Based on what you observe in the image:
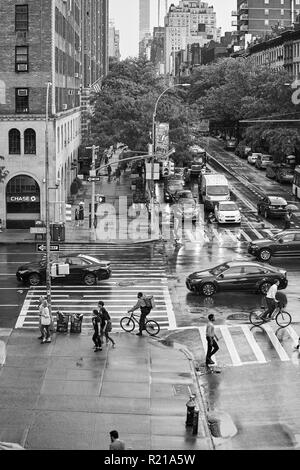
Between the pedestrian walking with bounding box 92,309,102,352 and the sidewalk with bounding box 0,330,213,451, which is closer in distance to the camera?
the sidewalk with bounding box 0,330,213,451

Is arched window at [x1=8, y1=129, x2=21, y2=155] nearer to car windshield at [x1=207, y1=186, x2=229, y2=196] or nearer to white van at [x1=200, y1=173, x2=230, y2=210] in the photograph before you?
white van at [x1=200, y1=173, x2=230, y2=210]

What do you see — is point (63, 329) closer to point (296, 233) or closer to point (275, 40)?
point (296, 233)

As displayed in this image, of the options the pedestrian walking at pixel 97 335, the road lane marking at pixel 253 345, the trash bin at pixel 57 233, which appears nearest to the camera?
the road lane marking at pixel 253 345

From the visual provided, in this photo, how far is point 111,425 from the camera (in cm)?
1878

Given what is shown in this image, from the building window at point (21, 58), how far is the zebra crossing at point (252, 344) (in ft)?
103

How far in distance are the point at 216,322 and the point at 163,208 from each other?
112 ft

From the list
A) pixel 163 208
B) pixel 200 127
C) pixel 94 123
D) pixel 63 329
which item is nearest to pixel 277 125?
pixel 94 123

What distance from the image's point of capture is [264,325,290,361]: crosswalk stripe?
24.4 m

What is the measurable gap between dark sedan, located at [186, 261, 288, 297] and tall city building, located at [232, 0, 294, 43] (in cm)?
15286

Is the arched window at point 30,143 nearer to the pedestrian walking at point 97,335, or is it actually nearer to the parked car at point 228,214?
the parked car at point 228,214

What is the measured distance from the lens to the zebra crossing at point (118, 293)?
29441 millimetres

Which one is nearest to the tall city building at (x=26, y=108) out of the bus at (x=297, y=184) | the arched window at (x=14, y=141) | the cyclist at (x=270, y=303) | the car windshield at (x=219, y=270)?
the arched window at (x=14, y=141)

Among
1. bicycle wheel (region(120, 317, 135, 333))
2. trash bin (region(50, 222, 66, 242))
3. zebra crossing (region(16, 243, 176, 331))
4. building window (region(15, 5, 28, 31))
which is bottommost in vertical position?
bicycle wheel (region(120, 317, 135, 333))

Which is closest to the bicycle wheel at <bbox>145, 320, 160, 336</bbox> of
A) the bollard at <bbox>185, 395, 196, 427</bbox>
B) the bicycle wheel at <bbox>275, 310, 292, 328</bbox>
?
the bicycle wheel at <bbox>275, 310, 292, 328</bbox>
